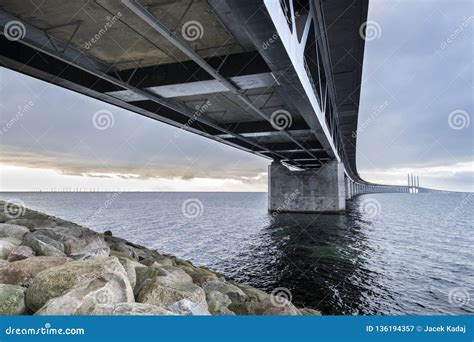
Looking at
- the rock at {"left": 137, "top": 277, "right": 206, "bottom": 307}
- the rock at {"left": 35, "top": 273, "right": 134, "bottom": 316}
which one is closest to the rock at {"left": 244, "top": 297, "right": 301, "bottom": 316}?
the rock at {"left": 137, "top": 277, "right": 206, "bottom": 307}

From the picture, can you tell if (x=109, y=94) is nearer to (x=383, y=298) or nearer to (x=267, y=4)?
(x=267, y=4)

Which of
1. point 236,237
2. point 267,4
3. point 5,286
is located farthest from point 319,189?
point 5,286

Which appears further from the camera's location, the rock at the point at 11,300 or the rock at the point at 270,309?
the rock at the point at 270,309

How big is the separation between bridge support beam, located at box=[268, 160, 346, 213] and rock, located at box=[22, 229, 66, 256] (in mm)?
32987

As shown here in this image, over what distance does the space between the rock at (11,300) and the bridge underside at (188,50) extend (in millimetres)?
5066

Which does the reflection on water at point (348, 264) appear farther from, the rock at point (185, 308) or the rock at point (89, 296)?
the rock at point (89, 296)

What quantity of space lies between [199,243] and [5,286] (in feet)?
58.7

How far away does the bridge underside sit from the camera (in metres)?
7.25

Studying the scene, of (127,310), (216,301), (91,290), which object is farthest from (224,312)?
(91,290)

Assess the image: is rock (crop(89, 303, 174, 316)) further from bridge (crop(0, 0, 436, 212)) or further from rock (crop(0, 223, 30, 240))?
bridge (crop(0, 0, 436, 212))

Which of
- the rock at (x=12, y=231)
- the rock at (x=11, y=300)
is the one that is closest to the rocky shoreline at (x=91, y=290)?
the rock at (x=11, y=300)

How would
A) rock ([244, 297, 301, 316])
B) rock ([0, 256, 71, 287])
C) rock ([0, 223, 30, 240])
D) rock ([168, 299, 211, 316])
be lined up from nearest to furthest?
rock ([168, 299, 211, 316]) → rock ([0, 256, 71, 287]) → rock ([244, 297, 301, 316]) → rock ([0, 223, 30, 240])

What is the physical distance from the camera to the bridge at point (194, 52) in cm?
729

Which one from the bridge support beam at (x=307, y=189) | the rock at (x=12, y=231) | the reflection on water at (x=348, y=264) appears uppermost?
the bridge support beam at (x=307, y=189)
